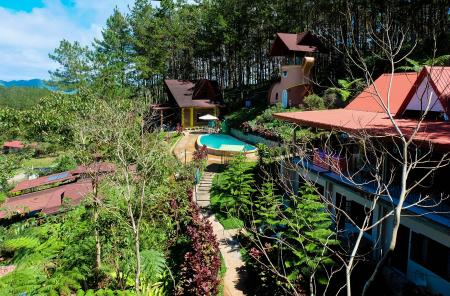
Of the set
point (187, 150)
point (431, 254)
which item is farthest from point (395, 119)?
point (187, 150)

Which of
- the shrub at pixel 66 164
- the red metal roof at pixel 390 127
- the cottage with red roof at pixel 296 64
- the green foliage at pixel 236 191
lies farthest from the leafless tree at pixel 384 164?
the shrub at pixel 66 164

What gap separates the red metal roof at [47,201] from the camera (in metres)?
16.0

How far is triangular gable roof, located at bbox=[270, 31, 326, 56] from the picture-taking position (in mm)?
38188

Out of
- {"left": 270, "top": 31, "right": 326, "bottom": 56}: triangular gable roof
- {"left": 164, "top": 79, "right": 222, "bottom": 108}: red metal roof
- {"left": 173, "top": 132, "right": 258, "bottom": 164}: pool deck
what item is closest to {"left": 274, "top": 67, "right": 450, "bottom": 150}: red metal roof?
{"left": 173, "top": 132, "right": 258, "bottom": 164}: pool deck

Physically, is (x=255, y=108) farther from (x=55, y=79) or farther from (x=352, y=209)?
(x=55, y=79)

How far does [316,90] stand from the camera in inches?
1523

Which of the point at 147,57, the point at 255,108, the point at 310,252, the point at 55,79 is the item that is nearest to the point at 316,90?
the point at 255,108

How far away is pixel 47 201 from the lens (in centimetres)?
1706

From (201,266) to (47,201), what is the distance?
31.4 feet

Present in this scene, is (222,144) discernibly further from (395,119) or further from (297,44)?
(395,119)

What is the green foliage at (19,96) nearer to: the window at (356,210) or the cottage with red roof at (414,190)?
the window at (356,210)

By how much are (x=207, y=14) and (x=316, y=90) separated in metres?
20.4

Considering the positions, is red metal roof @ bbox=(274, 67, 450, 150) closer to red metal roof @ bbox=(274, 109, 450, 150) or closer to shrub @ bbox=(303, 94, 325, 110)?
red metal roof @ bbox=(274, 109, 450, 150)

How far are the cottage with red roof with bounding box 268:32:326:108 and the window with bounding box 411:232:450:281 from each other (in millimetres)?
27080
